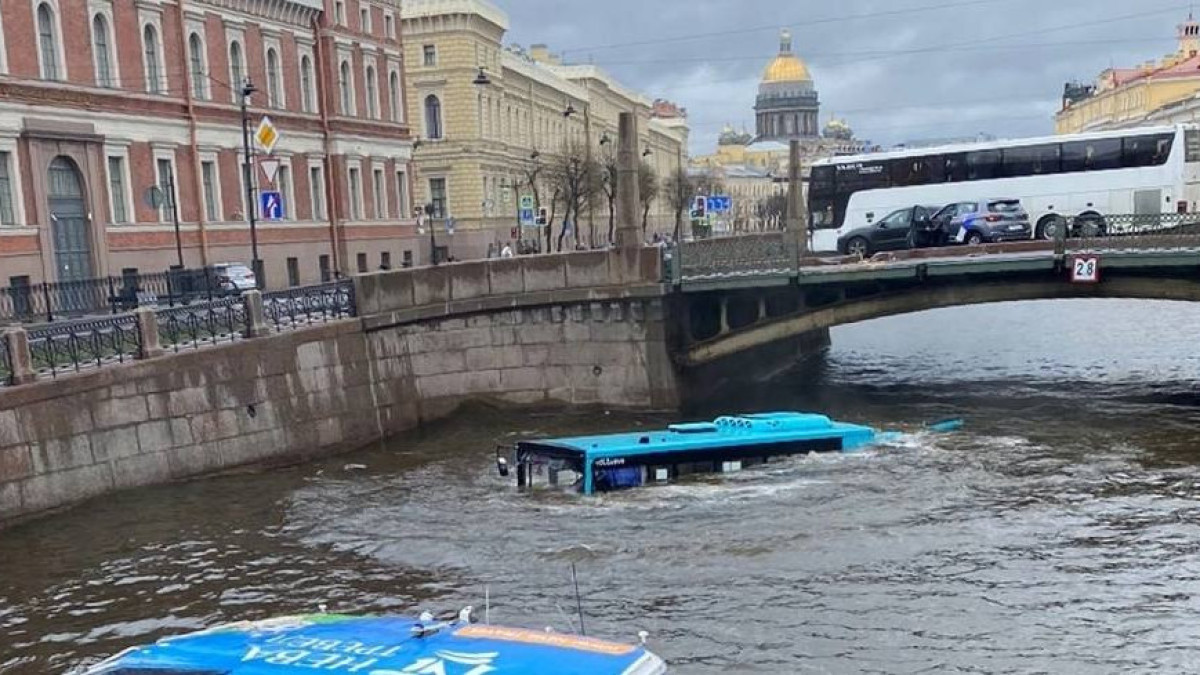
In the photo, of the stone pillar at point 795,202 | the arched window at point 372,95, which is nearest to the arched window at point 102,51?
the arched window at point 372,95

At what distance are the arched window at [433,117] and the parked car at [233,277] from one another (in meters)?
31.8

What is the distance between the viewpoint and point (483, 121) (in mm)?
68625

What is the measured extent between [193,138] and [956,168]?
28.0 metres

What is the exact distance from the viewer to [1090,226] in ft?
105

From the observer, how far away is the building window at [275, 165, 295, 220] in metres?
46.6

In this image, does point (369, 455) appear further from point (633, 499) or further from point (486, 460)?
point (633, 499)

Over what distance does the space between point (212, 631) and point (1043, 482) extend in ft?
49.3

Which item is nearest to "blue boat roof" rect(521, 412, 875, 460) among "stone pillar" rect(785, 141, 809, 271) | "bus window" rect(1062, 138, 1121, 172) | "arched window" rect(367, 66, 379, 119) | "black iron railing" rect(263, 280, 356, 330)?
"black iron railing" rect(263, 280, 356, 330)

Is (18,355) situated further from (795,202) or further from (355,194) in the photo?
(355,194)

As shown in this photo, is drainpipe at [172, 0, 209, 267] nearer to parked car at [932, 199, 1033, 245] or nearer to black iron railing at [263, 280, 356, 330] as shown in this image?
black iron railing at [263, 280, 356, 330]

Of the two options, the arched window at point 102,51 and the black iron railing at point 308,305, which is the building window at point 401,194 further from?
the black iron railing at point 308,305

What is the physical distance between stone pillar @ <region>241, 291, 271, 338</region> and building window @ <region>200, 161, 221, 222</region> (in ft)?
69.3

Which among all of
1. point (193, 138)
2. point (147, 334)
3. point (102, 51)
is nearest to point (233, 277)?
point (193, 138)

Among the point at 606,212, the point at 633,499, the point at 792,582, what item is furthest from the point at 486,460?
the point at 606,212
